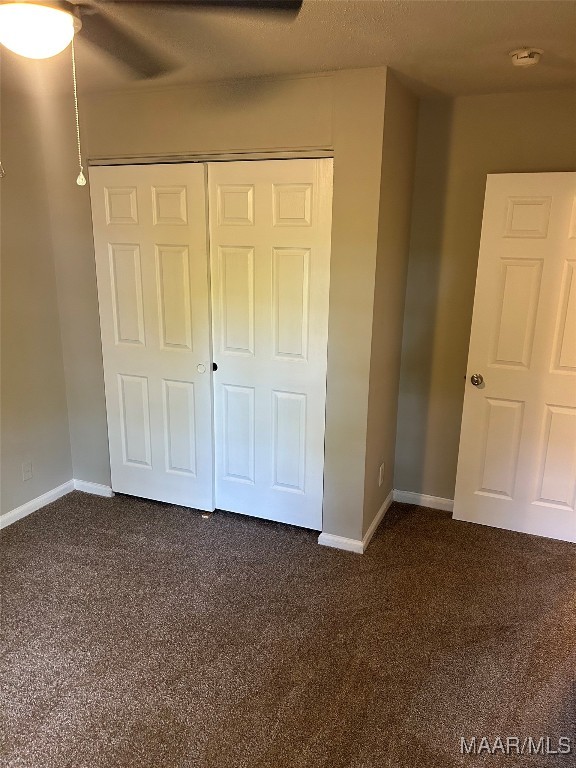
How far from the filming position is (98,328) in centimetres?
332

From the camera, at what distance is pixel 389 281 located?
2.88 metres

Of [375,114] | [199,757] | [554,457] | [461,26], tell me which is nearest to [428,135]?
[375,114]

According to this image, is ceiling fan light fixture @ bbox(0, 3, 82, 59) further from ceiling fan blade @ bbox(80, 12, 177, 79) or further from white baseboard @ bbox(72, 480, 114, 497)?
white baseboard @ bbox(72, 480, 114, 497)

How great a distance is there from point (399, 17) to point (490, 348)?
69.9 inches

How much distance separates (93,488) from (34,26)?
108 inches

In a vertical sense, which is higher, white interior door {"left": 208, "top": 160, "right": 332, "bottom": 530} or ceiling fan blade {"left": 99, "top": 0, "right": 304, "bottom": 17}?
ceiling fan blade {"left": 99, "top": 0, "right": 304, "bottom": 17}

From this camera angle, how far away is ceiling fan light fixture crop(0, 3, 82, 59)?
59.2 inches

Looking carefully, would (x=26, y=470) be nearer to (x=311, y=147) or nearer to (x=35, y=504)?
(x=35, y=504)

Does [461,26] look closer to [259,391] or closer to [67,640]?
[259,391]

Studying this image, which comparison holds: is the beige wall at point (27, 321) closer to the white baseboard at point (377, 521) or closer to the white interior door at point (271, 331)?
the white interior door at point (271, 331)

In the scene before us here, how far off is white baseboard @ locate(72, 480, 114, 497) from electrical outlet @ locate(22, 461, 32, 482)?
1.25ft

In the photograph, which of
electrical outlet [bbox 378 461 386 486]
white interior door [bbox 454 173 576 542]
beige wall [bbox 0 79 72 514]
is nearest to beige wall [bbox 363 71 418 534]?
electrical outlet [bbox 378 461 386 486]

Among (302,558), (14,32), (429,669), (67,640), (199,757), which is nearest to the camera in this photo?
(14,32)

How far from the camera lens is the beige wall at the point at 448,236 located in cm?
279
